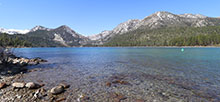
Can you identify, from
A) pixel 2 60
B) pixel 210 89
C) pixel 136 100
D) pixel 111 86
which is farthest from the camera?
pixel 2 60

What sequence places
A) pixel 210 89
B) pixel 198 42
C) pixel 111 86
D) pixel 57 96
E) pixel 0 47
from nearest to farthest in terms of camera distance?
1. pixel 57 96
2. pixel 210 89
3. pixel 111 86
4. pixel 0 47
5. pixel 198 42

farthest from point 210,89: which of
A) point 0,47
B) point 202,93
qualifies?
point 0,47

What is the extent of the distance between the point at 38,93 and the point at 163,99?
498 inches

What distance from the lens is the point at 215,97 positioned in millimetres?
11609

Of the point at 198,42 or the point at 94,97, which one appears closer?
the point at 94,97

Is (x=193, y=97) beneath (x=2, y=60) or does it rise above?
beneath

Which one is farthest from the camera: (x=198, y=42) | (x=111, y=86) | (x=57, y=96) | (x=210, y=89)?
(x=198, y=42)

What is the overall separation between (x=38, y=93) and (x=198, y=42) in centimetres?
20675

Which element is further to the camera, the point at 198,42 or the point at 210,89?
the point at 198,42

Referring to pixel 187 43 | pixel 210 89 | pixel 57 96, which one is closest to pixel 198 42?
pixel 187 43

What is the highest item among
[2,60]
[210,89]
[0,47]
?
[0,47]

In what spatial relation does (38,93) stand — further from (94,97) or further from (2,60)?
(2,60)

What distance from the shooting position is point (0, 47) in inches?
1052

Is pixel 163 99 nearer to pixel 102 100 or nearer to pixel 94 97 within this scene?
pixel 102 100
